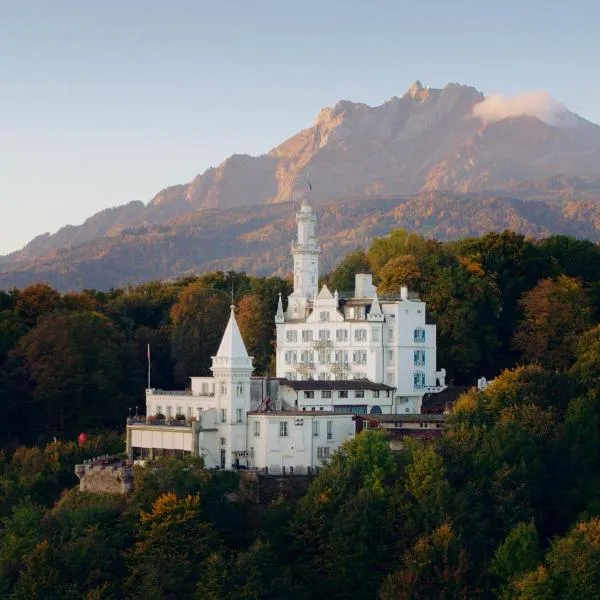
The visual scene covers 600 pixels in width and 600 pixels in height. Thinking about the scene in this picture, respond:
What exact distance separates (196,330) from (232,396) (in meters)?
24.5

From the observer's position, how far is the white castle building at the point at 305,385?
80812mm

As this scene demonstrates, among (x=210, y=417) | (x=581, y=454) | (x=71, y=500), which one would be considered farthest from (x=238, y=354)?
(x=581, y=454)

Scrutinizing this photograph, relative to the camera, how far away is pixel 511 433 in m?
77.6

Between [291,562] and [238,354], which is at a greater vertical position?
[238,354]

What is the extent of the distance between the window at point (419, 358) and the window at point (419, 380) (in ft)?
1.54

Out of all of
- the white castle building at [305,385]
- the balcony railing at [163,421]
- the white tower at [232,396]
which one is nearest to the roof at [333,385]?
the white castle building at [305,385]

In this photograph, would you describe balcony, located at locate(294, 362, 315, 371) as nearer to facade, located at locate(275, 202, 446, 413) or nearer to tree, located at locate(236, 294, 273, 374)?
facade, located at locate(275, 202, 446, 413)

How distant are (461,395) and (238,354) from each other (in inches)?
489

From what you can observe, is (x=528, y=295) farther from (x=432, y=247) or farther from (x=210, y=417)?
(x=210, y=417)

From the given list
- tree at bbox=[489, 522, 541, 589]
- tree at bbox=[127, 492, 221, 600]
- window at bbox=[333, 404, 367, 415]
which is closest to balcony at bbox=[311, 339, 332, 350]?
window at bbox=[333, 404, 367, 415]

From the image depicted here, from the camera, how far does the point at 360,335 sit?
91.9 metres

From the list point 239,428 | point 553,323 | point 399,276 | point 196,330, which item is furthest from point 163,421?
point 553,323

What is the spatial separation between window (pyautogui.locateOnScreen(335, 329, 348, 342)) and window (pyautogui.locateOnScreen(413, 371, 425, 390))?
14.9 feet

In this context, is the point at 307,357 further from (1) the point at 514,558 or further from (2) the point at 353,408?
(1) the point at 514,558
